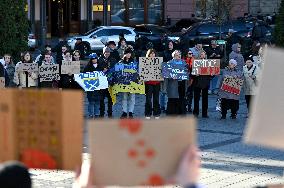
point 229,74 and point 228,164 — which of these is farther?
point 229,74

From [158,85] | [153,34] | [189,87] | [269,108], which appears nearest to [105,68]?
[158,85]

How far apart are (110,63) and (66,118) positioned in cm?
1378

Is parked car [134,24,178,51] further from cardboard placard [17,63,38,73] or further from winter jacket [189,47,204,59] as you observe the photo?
cardboard placard [17,63,38,73]

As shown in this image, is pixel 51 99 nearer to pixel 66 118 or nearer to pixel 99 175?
pixel 66 118

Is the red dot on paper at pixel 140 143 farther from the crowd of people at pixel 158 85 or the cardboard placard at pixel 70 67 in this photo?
the cardboard placard at pixel 70 67

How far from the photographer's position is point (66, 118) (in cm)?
375

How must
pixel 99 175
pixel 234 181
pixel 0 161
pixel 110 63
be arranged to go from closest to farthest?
pixel 99 175 → pixel 0 161 → pixel 234 181 → pixel 110 63

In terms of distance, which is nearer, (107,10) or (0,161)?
(0,161)

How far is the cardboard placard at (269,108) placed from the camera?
366 cm

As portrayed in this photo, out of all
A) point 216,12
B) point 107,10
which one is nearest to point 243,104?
point 216,12

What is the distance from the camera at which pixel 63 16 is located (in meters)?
46.2

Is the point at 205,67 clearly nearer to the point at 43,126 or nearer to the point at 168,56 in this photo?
the point at 168,56

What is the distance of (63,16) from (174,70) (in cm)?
2967

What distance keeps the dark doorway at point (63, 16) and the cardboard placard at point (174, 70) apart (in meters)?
29.1
